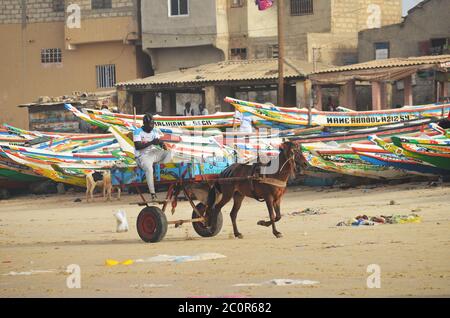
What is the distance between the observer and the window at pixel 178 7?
46.1 meters

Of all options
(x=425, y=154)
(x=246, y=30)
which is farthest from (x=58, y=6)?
(x=425, y=154)

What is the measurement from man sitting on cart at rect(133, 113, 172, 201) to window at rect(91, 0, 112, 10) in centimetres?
3251

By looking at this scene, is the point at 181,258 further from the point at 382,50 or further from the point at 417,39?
the point at 382,50

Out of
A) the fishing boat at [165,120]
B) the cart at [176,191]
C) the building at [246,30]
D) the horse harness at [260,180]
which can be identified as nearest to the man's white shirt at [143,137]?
the cart at [176,191]

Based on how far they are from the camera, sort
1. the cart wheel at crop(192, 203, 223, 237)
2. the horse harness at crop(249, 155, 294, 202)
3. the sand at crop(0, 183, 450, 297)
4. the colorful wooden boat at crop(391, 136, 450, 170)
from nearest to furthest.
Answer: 1. the sand at crop(0, 183, 450, 297)
2. the horse harness at crop(249, 155, 294, 202)
3. the cart wheel at crop(192, 203, 223, 237)
4. the colorful wooden boat at crop(391, 136, 450, 170)

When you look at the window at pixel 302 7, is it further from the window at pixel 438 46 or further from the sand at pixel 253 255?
the sand at pixel 253 255

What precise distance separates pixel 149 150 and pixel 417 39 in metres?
27.3

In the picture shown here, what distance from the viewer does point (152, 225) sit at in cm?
1638

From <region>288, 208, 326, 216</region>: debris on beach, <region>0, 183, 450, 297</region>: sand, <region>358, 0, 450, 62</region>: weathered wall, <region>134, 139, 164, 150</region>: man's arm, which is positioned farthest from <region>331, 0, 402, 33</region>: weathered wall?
<region>134, 139, 164, 150</region>: man's arm

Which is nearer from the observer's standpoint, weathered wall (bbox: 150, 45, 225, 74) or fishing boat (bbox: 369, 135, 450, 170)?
fishing boat (bbox: 369, 135, 450, 170)

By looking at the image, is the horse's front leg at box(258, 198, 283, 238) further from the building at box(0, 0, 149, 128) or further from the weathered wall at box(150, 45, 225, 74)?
the building at box(0, 0, 149, 128)

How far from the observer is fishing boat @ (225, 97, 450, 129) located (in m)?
30.3

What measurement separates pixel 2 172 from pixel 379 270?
22.2 metres

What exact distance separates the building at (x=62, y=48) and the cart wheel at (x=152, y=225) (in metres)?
31.7
